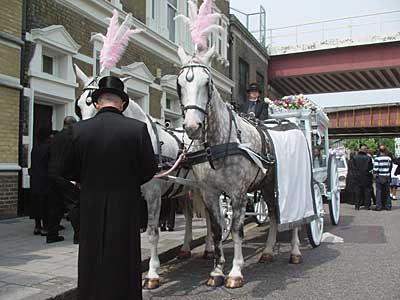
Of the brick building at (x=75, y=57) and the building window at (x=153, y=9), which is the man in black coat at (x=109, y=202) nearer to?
the brick building at (x=75, y=57)

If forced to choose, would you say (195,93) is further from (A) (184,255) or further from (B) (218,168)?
(A) (184,255)

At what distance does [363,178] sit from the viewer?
49.3 ft

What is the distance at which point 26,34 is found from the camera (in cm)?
950

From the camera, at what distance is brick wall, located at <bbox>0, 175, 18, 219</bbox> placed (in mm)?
8922

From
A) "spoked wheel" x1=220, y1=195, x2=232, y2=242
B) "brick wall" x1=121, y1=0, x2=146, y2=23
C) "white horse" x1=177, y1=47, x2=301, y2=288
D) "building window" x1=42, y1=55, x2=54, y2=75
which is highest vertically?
"brick wall" x1=121, y1=0, x2=146, y2=23

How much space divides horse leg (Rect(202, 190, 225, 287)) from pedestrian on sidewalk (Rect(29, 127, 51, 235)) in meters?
3.36

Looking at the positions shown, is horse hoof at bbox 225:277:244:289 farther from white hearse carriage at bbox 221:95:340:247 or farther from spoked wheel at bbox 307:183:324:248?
white hearse carriage at bbox 221:95:340:247

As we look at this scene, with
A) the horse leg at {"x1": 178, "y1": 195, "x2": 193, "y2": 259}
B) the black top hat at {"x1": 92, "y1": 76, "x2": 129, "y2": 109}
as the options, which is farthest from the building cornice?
the black top hat at {"x1": 92, "y1": 76, "x2": 129, "y2": 109}

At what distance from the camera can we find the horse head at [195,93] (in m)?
4.62

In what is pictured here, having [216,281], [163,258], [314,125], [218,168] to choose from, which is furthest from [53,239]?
[314,125]

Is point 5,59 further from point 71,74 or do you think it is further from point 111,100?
point 111,100

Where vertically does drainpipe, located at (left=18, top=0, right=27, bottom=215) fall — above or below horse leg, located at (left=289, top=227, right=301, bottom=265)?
above

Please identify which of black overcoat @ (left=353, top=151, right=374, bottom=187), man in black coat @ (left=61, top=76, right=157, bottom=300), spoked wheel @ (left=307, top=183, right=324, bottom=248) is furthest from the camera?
black overcoat @ (left=353, top=151, right=374, bottom=187)

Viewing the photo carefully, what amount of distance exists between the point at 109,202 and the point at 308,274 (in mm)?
3659
